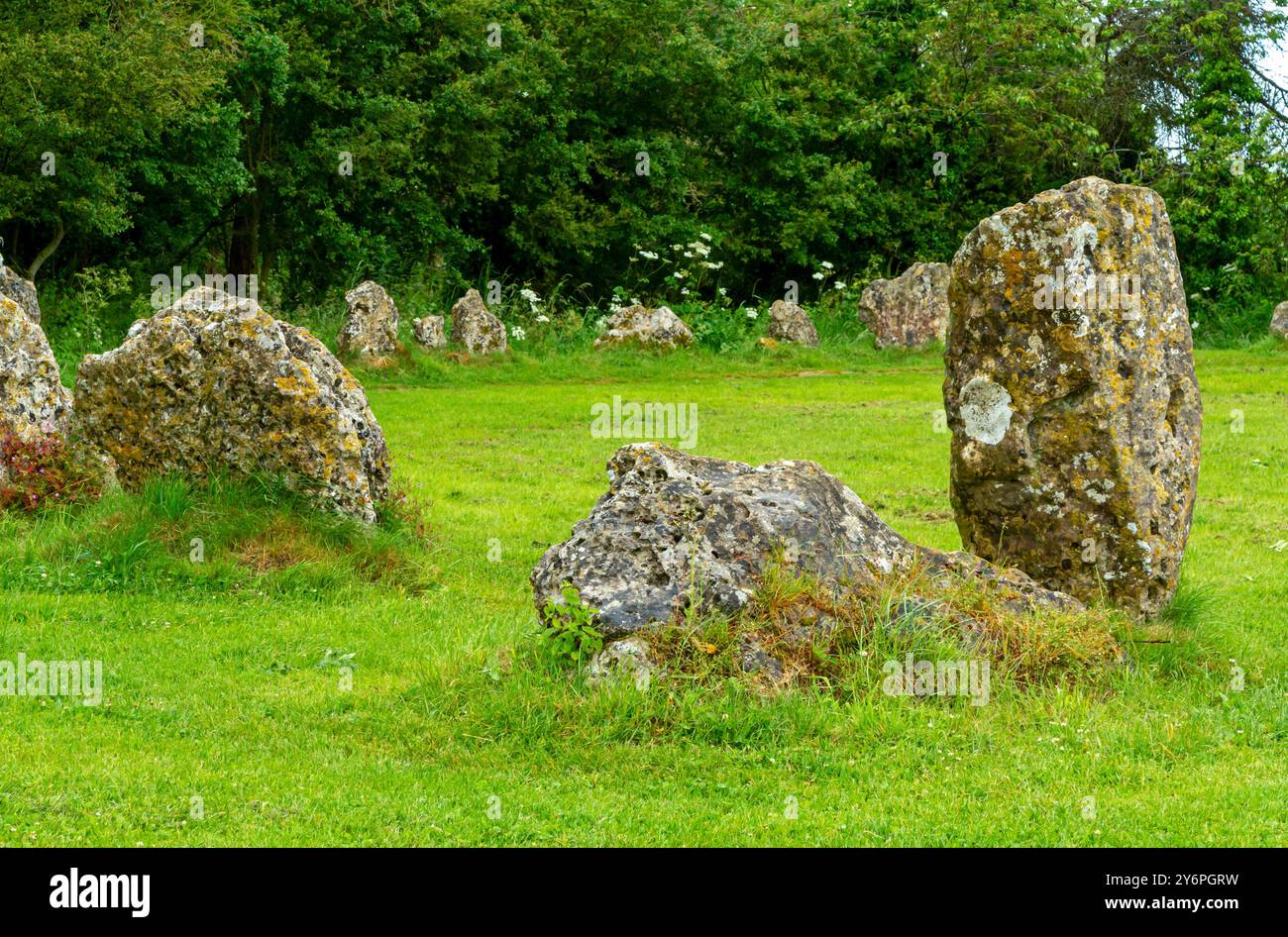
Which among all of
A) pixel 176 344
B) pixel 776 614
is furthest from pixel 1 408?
pixel 776 614

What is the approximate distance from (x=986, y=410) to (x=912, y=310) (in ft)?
76.9

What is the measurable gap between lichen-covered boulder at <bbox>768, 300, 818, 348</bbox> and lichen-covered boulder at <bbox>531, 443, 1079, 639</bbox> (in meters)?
23.2

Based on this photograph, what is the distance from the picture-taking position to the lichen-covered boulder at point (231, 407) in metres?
11.0

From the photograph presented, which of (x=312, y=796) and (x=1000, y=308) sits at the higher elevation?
(x=1000, y=308)

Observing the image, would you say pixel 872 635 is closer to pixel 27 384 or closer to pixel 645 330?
pixel 27 384

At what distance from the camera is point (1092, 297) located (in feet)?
29.1

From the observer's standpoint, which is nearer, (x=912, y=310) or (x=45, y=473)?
(x=45, y=473)

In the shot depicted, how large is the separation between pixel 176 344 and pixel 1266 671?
852 centimetres

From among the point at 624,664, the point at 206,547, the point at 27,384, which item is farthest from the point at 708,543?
the point at 27,384

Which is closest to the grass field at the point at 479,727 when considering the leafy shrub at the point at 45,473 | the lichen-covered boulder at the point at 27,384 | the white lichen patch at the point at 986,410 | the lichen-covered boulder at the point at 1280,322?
the leafy shrub at the point at 45,473

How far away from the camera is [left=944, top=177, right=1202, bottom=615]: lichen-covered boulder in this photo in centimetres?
886

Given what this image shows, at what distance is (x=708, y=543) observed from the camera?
25.8 ft

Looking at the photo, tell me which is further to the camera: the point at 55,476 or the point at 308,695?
the point at 55,476
